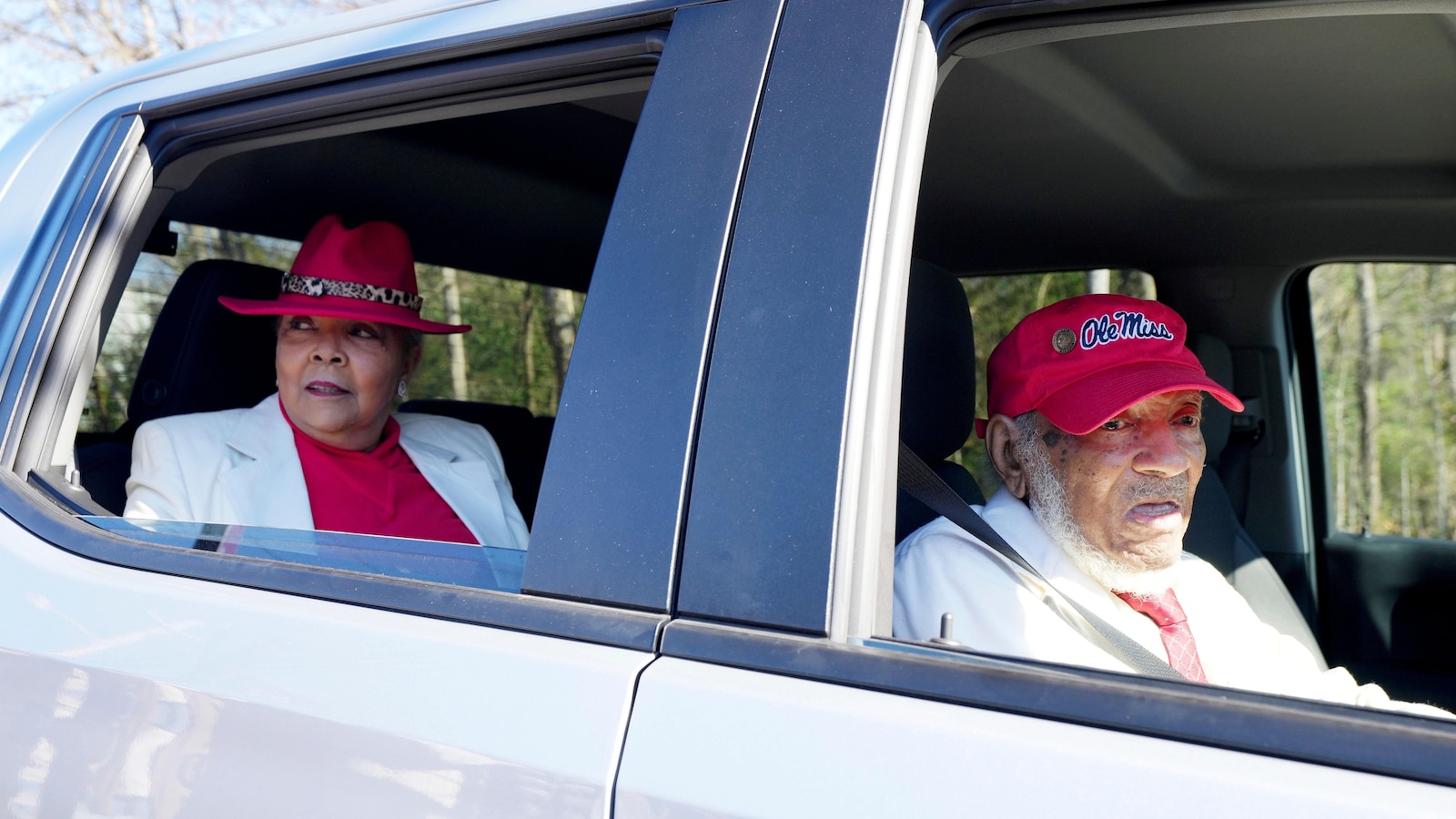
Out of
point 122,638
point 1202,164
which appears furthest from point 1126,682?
point 1202,164

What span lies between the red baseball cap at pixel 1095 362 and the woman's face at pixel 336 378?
4.70 feet

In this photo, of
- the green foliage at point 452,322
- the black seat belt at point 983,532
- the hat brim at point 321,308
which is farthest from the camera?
the green foliage at point 452,322

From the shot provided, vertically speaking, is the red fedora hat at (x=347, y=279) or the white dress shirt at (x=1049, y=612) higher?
the red fedora hat at (x=347, y=279)

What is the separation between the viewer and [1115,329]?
2.00 metres

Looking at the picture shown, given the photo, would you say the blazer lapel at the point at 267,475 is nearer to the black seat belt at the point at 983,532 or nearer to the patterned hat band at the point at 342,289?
the patterned hat band at the point at 342,289

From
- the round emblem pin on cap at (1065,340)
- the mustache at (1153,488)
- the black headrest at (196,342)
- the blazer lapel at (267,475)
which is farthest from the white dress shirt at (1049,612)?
the black headrest at (196,342)

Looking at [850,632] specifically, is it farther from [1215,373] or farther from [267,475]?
[1215,373]

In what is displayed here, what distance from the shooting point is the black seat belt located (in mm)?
1645

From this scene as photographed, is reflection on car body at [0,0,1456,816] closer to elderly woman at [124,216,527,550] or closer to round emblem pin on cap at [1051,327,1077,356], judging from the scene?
round emblem pin on cap at [1051,327,1077,356]

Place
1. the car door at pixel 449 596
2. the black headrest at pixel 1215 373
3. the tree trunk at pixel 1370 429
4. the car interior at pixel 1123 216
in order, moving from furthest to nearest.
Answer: the tree trunk at pixel 1370 429 < the black headrest at pixel 1215 373 < the car interior at pixel 1123 216 < the car door at pixel 449 596

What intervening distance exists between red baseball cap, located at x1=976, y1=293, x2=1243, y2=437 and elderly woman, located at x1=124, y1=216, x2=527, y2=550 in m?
1.22

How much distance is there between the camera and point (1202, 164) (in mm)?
2828

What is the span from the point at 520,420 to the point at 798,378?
117 inches

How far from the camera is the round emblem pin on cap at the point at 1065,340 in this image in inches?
79.1
